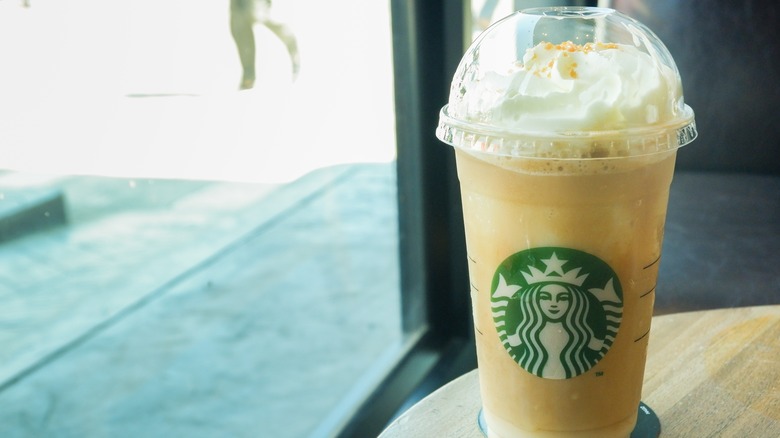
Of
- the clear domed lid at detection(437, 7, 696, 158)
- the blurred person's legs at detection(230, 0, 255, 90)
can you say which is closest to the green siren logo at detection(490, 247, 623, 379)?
the clear domed lid at detection(437, 7, 696, 158)

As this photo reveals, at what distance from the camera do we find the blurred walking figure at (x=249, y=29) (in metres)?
2.04

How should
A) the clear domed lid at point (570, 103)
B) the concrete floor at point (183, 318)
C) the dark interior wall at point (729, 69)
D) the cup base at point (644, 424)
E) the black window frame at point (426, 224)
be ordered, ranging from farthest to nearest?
1. the dark interior wall at point (729, 69)
2. the black window frame at point (426, 224)
3. the concrete floor at point (183, 318)
4. the cup base at point (644, 424)
5. the clear domed lid at point (570, 103)

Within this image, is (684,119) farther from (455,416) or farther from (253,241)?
(253,241)

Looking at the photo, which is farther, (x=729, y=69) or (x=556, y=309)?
(x=729, y=69)

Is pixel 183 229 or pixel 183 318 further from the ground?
pixel 183 229

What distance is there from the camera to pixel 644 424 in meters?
0.90

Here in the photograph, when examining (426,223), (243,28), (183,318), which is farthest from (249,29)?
(183,318)

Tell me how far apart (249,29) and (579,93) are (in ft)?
4.99

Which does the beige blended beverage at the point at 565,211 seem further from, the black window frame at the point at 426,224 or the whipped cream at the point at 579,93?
the black window frame at the point at 426,224

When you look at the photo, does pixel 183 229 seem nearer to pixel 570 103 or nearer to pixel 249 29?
pixel 249 29

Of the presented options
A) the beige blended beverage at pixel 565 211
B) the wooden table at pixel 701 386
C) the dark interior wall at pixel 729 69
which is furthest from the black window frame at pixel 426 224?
the beige blended beverage at pixel 565 211

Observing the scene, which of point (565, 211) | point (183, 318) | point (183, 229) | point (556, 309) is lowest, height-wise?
point (183, 318)

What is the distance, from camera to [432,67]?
1996 millimetres

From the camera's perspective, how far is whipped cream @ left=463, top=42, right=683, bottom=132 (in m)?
0.74
